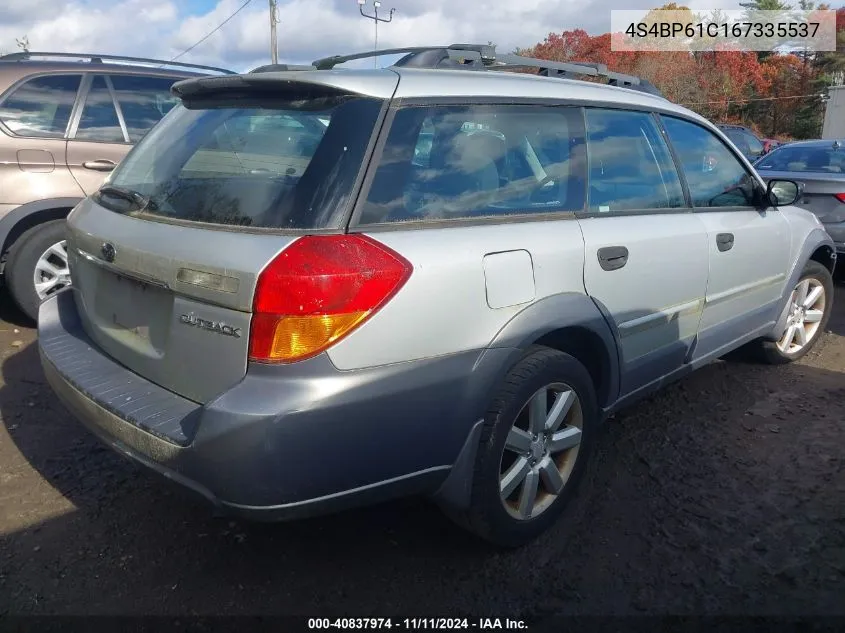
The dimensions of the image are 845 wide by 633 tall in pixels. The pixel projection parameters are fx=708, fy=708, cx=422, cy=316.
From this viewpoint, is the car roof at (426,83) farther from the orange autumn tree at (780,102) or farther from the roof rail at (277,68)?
the orange autumn tree at (780,102)

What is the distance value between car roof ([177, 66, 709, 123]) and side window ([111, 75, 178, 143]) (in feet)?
9.21

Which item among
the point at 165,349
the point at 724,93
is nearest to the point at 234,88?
the point at 165,349

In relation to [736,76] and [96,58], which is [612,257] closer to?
[96,58]

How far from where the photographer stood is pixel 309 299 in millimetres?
1981

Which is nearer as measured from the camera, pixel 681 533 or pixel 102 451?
pixel 681 533

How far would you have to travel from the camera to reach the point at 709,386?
4391 mm

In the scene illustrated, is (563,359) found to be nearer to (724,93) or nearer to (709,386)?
(709,386)

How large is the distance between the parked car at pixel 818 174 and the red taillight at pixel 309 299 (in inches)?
177

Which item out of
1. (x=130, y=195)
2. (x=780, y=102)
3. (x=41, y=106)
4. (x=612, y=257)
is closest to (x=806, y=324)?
(x=612, y=257)

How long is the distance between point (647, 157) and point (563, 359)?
1.25m

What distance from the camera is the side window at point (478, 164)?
227cm

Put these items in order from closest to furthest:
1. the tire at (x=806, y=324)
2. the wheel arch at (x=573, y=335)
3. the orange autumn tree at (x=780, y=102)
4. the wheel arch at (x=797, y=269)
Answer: the wheel arch at (x=573, y=335), the wheel arch at (x=797, y=269), the tire at (x=806, y=324), the orange autumn tree at (x=780, y=102)

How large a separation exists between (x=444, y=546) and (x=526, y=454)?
1.63 ft

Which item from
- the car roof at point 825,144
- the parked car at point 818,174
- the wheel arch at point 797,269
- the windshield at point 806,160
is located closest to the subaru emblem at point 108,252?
the wheel arch at point 797,269
